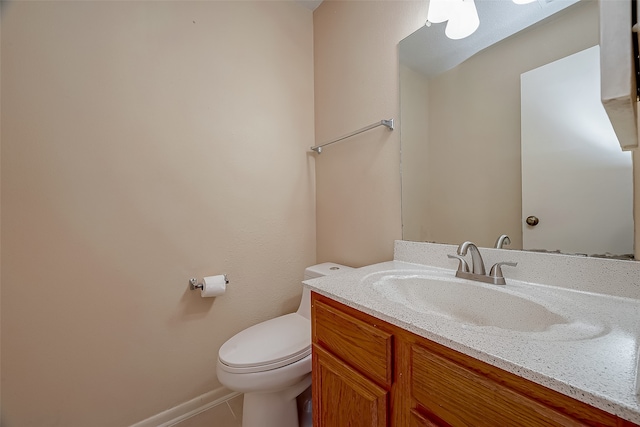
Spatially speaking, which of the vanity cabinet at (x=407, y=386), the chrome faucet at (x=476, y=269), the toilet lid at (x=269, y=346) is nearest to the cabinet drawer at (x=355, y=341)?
the vanity cabinet at (x=407, y=386)

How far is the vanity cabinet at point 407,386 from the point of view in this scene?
40 centimetres

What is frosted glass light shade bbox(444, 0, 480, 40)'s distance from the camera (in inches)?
37.9

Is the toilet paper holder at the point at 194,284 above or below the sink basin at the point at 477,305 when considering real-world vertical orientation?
below

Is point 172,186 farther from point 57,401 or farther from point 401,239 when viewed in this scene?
point 401,239

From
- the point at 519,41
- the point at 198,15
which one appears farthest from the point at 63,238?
the point at 519,41

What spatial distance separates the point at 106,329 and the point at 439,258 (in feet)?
4.90

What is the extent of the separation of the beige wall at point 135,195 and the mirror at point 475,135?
2.55ft

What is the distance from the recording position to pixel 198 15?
130cm

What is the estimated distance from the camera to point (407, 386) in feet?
1.92

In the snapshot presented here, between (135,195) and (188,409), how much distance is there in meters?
1.12

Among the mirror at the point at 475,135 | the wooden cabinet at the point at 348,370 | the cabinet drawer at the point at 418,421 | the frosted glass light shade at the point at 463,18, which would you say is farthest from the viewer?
the frosted glass light shade at the point at 463,18

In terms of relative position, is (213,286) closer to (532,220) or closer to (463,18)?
(532,220)

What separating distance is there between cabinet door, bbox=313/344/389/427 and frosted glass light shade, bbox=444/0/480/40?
4.29 feet

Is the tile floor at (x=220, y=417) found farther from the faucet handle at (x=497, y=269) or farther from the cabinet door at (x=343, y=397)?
the faucet handle at (x=497, y=269)
